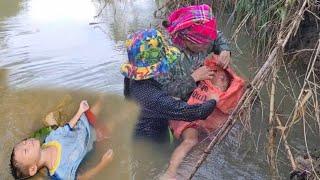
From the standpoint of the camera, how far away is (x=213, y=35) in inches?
119

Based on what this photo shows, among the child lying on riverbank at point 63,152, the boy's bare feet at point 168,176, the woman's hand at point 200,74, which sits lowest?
the boy's bare feet at point 168,176

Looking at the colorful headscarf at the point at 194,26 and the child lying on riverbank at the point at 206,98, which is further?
the child lying on riverbank at the point at 206,98

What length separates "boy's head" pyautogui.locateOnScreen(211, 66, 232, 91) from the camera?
3.28 metres

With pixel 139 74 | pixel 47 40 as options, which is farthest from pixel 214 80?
pixel 47 40

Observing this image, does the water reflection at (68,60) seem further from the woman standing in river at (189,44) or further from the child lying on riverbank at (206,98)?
the woman standing in river at (189,44)

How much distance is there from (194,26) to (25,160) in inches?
49.8

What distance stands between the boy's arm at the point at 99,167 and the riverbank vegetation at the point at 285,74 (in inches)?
40.1

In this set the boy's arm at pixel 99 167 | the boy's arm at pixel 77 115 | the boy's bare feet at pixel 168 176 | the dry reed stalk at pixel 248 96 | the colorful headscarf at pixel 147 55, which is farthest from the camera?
the boy's arm at pixel 77 115

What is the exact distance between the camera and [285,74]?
381 cm

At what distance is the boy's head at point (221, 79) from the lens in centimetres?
328

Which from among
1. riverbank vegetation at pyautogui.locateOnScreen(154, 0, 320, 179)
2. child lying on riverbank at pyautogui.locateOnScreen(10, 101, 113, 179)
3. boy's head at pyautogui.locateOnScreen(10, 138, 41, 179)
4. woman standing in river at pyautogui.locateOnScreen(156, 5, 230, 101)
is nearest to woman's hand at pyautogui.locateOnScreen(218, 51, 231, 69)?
woman standing in river at pyautogui.locateOnScreen(156, 5, 230, 101)

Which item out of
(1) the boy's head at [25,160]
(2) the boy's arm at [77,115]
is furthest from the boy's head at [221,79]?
(1) the boy's head at [25,160]

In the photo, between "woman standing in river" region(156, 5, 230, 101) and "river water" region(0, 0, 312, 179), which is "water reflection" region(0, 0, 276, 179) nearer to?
"river water" region(0, 0, 312, 179)

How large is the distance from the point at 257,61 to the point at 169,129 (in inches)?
40.6
